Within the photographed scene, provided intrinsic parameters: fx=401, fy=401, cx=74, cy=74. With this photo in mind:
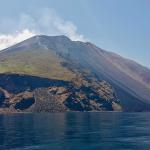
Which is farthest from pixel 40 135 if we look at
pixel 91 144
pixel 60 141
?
pixel 91 144

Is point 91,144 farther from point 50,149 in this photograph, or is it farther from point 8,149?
point 8,149

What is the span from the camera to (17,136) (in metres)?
159

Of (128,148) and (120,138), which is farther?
(120,138)

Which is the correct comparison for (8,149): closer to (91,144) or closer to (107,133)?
(91,144)

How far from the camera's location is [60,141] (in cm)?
14512

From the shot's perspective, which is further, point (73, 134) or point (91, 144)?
point (73, 134)

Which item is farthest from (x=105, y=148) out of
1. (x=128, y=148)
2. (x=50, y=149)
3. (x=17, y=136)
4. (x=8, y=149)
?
(x=17, y=136)

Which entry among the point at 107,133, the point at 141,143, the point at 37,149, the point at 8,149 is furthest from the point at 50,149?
the point at 107,133

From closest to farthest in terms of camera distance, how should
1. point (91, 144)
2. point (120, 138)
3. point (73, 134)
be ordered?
1. point (91, 144)
2. point (120, 138)
3. point (73, 134)

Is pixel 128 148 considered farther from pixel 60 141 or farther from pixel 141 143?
pixel 60 141

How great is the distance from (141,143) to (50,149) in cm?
3543

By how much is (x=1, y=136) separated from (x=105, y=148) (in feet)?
159

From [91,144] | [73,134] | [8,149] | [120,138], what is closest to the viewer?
[8,149]

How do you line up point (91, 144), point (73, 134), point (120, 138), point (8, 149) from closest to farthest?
point (8, 149) < point (91, 144) < point (120, 138) < point (73, 134)
